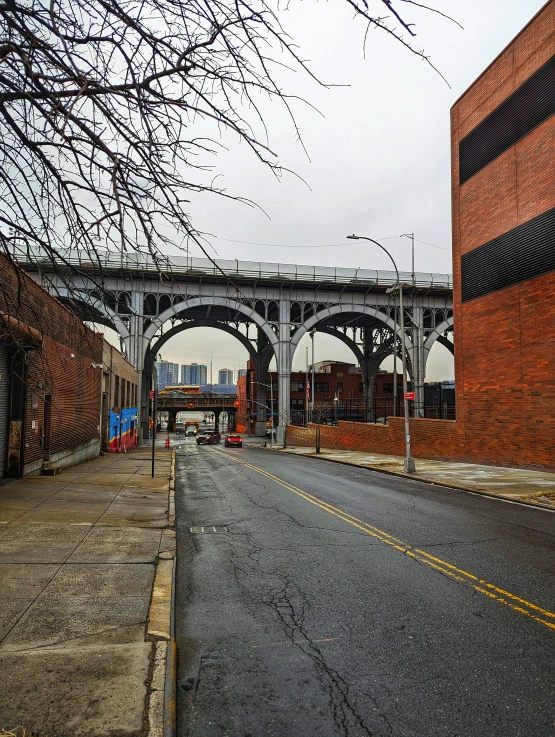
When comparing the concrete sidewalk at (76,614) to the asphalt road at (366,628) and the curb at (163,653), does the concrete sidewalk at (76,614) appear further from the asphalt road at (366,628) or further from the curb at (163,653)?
the asphalt road at (366,628)

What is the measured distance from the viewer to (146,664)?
423 cm

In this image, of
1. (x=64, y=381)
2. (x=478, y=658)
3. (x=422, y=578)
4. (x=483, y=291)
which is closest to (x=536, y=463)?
(x=483, y=291)

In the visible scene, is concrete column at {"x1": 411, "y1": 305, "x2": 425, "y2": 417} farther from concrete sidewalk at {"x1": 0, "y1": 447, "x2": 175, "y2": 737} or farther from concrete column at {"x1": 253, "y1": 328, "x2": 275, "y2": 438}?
concrete sidewalk at {"x1": 0, "y1": 447, "x2": 175, "y2": 737}

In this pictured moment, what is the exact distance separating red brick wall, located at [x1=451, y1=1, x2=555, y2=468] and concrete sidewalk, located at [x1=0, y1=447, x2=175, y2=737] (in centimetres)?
1623

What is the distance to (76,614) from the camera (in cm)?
527

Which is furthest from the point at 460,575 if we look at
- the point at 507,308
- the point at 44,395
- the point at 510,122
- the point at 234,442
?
the point at 234,442

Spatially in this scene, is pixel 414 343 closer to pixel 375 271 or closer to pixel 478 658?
pixel 375 271

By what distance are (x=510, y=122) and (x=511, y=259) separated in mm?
6333

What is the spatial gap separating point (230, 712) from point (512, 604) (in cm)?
372

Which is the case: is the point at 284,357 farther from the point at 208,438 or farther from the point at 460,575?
the point at 460,575

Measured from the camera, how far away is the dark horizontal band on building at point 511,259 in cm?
2014

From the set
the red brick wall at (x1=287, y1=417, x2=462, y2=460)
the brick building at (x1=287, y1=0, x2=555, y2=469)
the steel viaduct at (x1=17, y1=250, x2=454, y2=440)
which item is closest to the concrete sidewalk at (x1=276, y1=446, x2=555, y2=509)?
the brick building at (x1=287, y1=0, x2=555, y2=469)

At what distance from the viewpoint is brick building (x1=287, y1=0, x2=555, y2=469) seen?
66.1ft

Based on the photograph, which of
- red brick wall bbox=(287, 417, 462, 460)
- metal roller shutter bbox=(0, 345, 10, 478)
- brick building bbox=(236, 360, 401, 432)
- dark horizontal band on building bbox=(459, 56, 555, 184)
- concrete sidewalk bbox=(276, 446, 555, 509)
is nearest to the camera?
metal roller shutter bbox=(0, 345, 10, 478)
